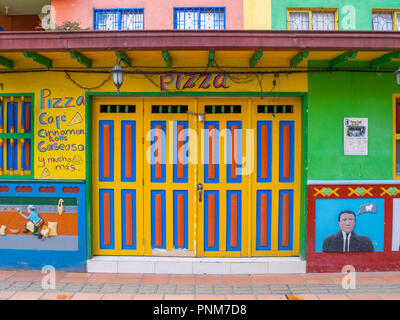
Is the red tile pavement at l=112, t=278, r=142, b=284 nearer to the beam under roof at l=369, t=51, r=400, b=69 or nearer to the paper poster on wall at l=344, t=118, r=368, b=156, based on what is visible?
the paper poster on wall at l=344, t=118, r=368, b=156

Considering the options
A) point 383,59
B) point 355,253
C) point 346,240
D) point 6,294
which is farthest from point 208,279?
point 383,59

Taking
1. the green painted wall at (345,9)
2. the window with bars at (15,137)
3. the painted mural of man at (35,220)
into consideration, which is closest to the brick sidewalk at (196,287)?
the painted mural of man at (35,220)

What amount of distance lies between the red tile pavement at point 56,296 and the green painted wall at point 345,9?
19.2ft

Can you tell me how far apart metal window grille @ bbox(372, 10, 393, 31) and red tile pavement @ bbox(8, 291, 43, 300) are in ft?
24.8

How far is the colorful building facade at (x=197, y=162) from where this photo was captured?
5113 millimetres

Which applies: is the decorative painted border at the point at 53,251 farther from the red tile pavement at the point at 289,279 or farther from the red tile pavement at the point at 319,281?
the red tile pavement at the point at 319,281

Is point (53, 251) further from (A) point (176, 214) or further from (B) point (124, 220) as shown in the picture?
(A) point (176, 214)

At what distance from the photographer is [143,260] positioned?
5199 mm

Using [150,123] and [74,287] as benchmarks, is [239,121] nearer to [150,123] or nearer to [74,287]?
[150,123]

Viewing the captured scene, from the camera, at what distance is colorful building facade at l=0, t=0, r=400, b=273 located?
16.8 feet

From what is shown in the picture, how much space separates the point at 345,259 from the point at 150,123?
12.8 feet

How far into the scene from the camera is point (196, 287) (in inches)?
183
